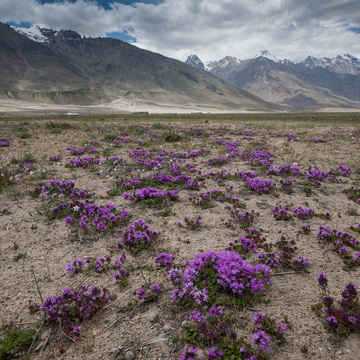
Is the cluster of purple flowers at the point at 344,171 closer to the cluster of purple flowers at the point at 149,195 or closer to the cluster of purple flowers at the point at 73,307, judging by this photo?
the cluster of purple flowers at the point at 149,195

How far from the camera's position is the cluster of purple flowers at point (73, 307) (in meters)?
3.85

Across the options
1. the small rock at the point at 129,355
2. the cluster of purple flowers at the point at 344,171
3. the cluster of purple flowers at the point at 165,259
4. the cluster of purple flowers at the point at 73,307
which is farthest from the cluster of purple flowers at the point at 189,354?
the cluster of purple flowers at the point at 344,171

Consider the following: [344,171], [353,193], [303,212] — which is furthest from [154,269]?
[344,171]

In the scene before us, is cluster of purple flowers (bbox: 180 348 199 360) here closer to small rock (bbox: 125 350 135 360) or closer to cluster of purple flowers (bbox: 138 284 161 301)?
small rock (bbox: 125 350 135 360)

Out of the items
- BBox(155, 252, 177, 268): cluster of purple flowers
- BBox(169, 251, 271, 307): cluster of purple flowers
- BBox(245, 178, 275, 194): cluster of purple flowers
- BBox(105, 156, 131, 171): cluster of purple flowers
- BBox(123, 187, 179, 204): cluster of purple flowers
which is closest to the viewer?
BBox(169, 251, 271, 307): cluster of purple flowers

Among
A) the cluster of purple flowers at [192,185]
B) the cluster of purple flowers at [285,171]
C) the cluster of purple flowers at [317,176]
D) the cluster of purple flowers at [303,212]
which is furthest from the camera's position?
the cluster of purple flowers at [285,171]

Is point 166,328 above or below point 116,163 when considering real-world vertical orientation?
below

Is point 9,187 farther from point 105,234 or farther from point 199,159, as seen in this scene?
point 199,159

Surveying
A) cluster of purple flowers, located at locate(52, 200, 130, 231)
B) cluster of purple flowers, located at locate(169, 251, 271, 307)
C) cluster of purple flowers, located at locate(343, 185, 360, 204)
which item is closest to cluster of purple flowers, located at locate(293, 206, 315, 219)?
cluster of purple flowers, located at locate(343, 185, 360, 204)

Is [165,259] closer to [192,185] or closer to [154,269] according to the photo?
[154,269]

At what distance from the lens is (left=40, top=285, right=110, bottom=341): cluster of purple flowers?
3.85 metres

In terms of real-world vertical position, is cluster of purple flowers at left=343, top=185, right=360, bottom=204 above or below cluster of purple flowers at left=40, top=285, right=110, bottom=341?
above

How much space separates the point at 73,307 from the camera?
4117 millimetres

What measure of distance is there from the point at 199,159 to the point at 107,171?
533cm
